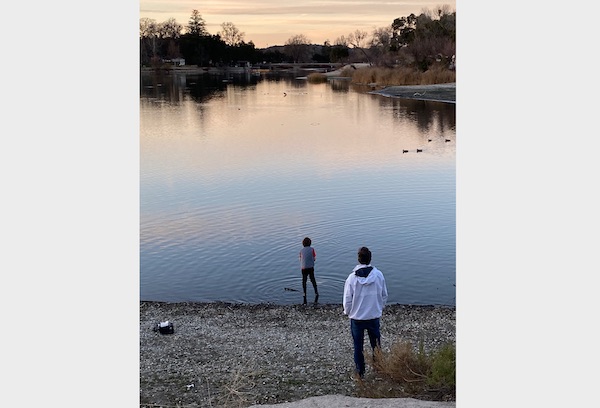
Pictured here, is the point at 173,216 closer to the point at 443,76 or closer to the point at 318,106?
the point at 318,106

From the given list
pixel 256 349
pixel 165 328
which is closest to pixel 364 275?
pixel 256 349

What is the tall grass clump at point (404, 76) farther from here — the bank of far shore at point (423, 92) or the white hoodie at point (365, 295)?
the white hoodie at point (365, 295)

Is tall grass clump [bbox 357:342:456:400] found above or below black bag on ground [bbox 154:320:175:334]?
above

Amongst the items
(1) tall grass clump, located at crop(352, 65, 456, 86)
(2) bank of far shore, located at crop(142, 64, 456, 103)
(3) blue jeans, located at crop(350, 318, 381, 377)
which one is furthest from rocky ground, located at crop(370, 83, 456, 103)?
(3) blue jeans, located at crop(350, 318, 381, 377)

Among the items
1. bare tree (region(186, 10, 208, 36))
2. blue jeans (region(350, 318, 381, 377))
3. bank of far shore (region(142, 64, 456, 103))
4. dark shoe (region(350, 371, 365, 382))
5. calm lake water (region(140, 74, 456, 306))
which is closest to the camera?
blue jeans (region(350, 318, 381, 377))

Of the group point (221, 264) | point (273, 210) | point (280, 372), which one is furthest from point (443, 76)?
point (280, 372)

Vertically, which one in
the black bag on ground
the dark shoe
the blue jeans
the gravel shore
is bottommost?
the gravel shore

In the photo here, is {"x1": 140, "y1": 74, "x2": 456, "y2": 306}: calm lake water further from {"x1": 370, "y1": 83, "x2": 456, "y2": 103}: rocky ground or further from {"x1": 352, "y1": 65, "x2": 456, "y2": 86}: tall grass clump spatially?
{"x1": 352, "y1": 65, "x2": 456, "y2": 86}: tall grass clump

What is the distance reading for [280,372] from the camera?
903cm

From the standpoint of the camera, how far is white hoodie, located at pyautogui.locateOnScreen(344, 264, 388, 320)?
7.47 meters

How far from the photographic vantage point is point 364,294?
7535 millimetres

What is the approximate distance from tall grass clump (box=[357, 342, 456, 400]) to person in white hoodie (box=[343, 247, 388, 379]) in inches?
25.7

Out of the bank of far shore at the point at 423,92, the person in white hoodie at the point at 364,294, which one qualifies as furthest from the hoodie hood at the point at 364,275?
the bank of far shore at the point at 423,92

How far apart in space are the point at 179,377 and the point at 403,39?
84600 millimetres
